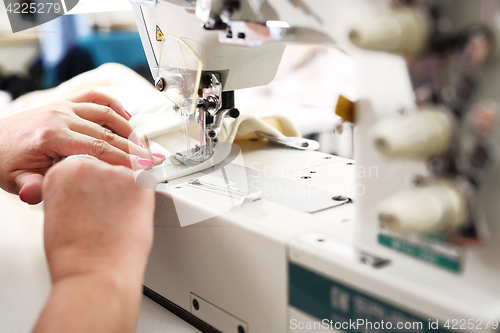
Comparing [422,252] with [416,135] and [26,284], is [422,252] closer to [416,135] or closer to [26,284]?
[416,135]

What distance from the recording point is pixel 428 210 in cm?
47

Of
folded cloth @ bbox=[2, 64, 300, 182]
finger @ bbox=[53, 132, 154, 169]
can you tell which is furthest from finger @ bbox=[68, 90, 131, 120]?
finger @ bbox=[53, 132, 154, 169]

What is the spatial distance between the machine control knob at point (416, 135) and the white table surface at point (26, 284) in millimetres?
516

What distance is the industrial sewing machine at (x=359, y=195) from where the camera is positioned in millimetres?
469

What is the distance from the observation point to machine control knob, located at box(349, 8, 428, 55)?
0.46 metres

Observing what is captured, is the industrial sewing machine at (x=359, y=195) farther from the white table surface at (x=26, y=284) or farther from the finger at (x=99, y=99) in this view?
the finger at (x=99, y=99)

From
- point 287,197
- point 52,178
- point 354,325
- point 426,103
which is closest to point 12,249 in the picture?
point 52,178

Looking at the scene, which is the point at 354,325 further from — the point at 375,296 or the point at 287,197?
the point at 287,197

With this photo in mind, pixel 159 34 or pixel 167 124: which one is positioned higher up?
pixel 159 34

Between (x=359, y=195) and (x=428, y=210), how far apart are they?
0.46 ft
